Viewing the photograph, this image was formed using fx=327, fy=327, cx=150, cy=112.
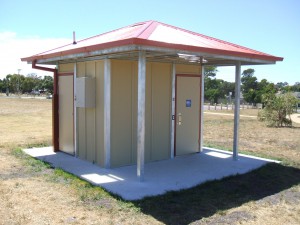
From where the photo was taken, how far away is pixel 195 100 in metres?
9.62

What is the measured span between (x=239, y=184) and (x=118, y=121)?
3136mm

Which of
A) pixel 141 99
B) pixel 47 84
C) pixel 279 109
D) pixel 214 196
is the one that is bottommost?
pixel 214 196

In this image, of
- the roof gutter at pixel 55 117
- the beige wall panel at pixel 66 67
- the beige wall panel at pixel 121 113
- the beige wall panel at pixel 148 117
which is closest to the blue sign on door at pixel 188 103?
the beige wall panel at pixel 148 117

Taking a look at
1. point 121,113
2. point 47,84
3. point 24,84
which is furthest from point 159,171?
point 24,84

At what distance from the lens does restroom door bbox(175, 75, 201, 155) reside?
915 cm

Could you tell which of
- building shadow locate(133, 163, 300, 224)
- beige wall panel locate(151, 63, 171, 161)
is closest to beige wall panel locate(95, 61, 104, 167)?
beige wall panel locate(151, 63, 171, 161)

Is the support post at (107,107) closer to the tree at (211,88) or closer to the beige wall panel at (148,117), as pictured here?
the beige wall panel at (148,117)

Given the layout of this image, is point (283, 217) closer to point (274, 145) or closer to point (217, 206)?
point (217, 206)

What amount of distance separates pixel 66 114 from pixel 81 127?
1003 mm

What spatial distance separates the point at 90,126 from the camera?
8391 millimetres

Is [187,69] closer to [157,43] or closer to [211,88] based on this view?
[157,43]

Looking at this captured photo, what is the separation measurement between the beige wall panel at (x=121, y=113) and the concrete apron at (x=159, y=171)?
1.13 feet

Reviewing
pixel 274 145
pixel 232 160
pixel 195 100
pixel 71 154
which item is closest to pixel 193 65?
pixel 195 100

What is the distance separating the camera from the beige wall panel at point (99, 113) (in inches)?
310
